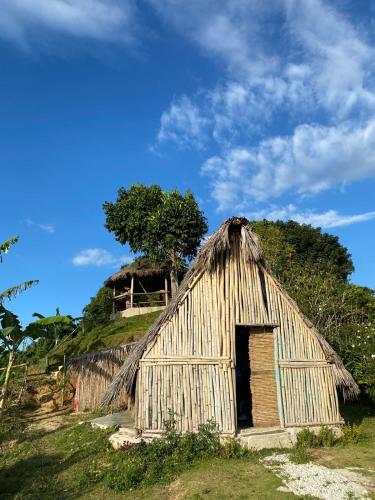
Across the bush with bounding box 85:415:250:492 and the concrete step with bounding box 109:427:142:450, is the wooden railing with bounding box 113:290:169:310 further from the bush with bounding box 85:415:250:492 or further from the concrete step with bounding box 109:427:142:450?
the bush with bounding box 85:415:250:492

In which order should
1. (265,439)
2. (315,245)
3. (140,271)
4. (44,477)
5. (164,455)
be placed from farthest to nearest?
1. (315,245)
2. (140,271)
3. (265,439)
4. (44,477)
5. (164,455)

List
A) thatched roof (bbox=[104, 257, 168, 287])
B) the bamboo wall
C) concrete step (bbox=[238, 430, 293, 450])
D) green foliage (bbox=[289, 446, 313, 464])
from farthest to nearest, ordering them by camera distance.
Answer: thatched roof (bbox=[104, 257, 168, 287])
the bamboo wall
concrete step (bbox=[238, 430, 293, 450])
green foliage (bbox=[289, 446, 313, 464])

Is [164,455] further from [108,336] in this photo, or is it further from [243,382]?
[108,336]

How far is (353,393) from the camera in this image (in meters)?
10.8

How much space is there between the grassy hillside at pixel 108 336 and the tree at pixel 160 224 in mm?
3499

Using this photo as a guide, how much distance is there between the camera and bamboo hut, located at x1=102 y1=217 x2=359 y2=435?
9.82 metres

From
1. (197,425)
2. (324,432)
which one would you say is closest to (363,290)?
(324,432)

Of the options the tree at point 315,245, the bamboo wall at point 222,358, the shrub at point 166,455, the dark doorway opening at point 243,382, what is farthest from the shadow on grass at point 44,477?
the tree at point 315,245

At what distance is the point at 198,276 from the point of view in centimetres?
1062

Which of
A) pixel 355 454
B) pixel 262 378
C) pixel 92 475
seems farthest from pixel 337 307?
pixel 92 475

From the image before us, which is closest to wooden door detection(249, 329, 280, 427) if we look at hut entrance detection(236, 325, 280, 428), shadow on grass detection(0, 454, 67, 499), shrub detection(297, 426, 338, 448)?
hut entrance detection(236, 325, 280, 428)

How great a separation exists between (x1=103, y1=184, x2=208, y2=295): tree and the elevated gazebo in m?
1.10

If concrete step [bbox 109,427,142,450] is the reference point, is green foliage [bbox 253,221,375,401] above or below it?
above

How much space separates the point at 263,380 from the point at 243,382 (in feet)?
9.89
